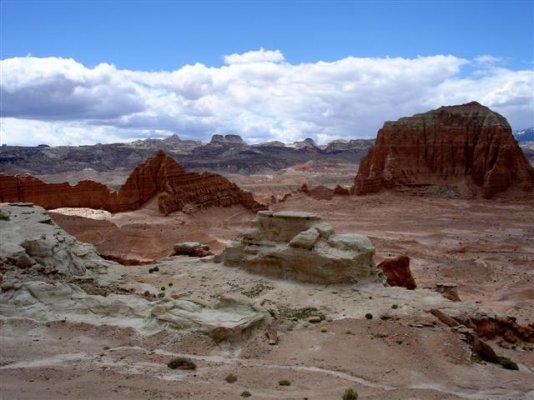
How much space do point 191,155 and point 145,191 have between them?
373 ft

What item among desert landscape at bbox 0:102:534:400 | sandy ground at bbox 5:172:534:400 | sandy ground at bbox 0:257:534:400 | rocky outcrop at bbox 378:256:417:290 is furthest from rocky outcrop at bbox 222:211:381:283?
rocky outcrop at bbox 378:256:417:290

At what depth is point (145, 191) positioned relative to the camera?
160 feet

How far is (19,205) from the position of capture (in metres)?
24.1

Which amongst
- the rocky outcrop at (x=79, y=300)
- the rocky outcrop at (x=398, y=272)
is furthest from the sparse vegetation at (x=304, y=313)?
the rocky outcrop at (x=398, y=272)

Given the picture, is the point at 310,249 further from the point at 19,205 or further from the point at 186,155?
the point at 186,155

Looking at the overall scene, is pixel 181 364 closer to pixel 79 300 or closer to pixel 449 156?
pixel 79 300

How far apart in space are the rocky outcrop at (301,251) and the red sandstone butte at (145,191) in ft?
80.1

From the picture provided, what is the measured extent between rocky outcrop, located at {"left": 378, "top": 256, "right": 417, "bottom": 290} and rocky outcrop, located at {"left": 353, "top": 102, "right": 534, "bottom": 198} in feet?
153

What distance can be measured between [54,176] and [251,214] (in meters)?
77.1

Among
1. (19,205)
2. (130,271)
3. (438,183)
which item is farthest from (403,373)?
(438,183)

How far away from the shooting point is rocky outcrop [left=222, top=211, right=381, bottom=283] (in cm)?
2016

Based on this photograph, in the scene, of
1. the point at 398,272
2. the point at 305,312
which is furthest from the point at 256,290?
the point at 398,272

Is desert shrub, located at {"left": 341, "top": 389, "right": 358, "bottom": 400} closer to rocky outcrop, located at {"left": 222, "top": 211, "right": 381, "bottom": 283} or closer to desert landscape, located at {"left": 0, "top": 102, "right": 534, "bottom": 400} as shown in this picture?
desert landscape, located at {"left": 0, "top": 102, "right": 534, "bottom": 400}

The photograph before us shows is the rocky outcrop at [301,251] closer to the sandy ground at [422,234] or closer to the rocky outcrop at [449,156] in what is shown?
the sandy ground at [422,234]
